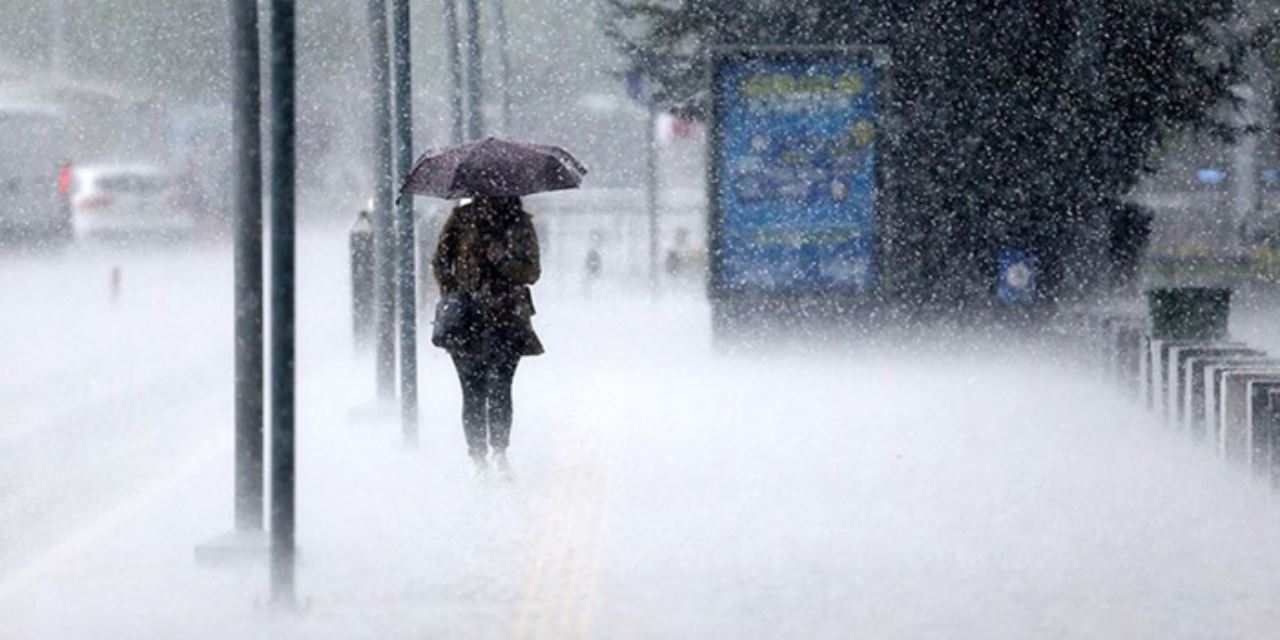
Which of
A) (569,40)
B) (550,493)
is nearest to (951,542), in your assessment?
(550,493)

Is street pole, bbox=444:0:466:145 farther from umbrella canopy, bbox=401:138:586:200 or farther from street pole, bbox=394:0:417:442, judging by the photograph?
umbrella canopy, bbox=401:138:586:200

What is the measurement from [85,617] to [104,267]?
29.3 meters

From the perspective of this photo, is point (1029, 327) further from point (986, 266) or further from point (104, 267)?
point (104, 267)

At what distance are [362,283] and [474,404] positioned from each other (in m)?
9.47

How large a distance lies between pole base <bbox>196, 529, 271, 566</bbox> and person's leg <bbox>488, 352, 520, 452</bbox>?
271cm

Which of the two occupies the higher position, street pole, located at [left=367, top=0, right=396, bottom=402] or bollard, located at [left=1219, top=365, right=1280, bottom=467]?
street pole, located at [left=367, top=0, right=396, bottom=402]

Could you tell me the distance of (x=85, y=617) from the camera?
31.0 ft

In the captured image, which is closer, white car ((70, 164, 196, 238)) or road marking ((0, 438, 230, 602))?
road marking ((0, 438, 230, 602))

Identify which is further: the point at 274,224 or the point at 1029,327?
the point at 1029,327

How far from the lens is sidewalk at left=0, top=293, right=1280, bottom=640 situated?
9.38m

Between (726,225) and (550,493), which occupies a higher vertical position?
(726,225)

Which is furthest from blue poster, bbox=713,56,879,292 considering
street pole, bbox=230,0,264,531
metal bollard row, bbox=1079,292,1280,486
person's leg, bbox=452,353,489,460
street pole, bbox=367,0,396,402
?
street pole, bbox=230,0,264,531

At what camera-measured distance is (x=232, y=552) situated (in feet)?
34.9

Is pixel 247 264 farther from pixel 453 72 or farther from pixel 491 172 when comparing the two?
pixel 453 72
